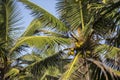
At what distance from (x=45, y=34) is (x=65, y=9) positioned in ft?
3.92

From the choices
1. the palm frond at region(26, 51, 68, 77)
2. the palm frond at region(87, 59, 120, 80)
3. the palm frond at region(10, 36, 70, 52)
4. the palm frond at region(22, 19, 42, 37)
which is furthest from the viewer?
the palm frond at region(22, 19, 42, 37)

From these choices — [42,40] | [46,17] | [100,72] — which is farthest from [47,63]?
[100,72]

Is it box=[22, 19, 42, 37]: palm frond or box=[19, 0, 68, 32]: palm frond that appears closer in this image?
box=[19, 0, 68, 32]: palm frond

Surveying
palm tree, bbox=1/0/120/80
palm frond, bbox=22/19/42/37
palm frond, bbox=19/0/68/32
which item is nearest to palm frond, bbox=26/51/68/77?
palm tree, bbox=1/0/120/80

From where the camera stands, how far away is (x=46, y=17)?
1165cm

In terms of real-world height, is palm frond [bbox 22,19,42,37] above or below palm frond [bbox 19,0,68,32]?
below

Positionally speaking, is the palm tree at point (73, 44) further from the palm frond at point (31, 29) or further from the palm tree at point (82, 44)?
the palm frond at point (31, 29)

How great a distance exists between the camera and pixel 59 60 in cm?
1240

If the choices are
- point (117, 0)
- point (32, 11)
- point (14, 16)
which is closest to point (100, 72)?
point (32, 11)

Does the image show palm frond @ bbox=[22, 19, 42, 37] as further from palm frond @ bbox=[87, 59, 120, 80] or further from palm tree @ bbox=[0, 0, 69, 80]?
palm frond @ bbox=[87, 59, 120, 80]

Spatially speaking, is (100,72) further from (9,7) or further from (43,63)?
(9,7)

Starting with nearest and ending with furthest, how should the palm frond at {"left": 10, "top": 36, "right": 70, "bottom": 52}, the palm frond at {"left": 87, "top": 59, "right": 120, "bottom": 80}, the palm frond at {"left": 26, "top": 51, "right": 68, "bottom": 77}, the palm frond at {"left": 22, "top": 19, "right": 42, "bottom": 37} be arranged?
the palm frond at {"left": 87, "top": 59, "right": 120, "bottom": 80} < the palm frond at {"left": 10, "top": 36, "right": 70, "bottom": 52} < the palm frond at {"left": 26, "top": 51, "right": 68, "bottom": 77} < the palm frond at {"left": 22, "top": 19, "right": 42, "bottom": 37}

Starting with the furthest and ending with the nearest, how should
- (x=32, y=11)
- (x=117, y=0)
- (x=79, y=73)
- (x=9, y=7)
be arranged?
(x=9, y=7), (x=32, y=11), (x=79, y=73), (x=117, y=0)

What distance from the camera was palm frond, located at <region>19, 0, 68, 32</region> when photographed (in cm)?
1162
